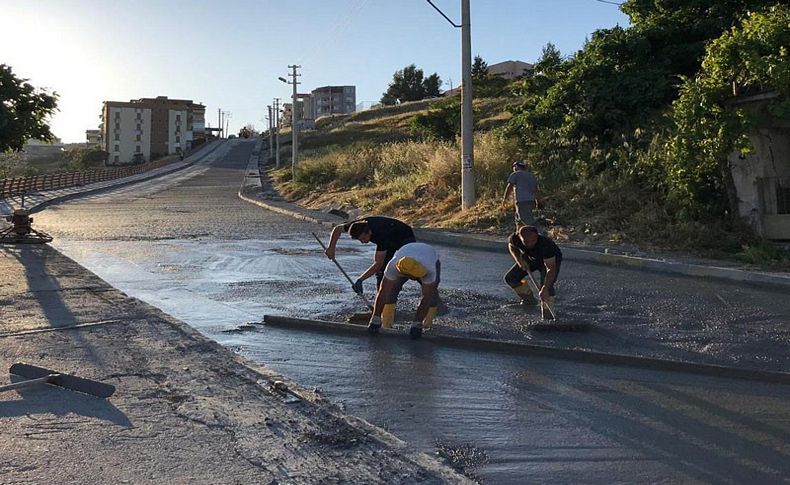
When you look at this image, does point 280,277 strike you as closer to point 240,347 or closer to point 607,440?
point 240,347

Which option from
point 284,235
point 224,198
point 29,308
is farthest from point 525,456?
point 224,198

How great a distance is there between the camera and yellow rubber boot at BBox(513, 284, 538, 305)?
9.30 meters

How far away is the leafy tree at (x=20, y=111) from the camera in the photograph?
1476 cm

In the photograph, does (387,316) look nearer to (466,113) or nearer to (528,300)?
(528,300)

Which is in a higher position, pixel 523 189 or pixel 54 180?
pixel 54 180

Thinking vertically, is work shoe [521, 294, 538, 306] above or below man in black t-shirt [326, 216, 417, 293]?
Result: below

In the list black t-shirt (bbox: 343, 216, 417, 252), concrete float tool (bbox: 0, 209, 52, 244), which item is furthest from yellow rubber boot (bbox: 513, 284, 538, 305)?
concrete float tool (bbox: 0, 209, 52, 244)

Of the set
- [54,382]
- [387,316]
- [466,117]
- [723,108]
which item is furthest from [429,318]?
[466,117]

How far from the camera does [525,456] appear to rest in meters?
4.51

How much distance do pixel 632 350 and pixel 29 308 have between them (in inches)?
255

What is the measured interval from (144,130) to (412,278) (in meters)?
140

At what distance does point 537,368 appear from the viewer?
662 centimetres

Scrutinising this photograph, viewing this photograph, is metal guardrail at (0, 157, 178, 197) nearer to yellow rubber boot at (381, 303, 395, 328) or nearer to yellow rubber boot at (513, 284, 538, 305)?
yellow rubber boot at (513, 284, 538, 305)

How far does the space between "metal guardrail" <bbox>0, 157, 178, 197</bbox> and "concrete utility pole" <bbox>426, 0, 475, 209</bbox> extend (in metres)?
18.0
